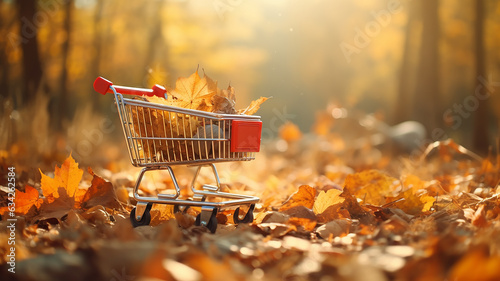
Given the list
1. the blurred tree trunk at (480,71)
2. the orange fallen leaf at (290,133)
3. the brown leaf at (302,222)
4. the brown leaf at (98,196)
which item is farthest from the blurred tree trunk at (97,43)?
the brown leaf at (302,222)

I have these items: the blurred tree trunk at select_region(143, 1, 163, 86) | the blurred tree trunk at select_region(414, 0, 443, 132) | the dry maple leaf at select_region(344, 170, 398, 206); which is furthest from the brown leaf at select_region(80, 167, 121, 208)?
the blurred tree trunk at select_region(143, 1, 163, 86)

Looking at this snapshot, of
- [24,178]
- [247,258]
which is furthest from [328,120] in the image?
[247,258]

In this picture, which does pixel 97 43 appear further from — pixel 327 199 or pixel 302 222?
pixel 302 222

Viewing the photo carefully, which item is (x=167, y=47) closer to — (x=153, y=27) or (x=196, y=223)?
Answer: (x=153, y=27)

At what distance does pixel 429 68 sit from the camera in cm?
1257

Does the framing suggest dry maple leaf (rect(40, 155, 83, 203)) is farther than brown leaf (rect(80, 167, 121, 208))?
No

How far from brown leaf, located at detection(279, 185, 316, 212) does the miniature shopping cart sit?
35cm

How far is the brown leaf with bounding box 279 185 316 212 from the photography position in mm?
3365

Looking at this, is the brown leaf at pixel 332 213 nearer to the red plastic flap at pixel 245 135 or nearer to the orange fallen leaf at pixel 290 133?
the red plastic flap at pixel 245 135

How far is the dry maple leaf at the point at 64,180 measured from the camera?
313 centimetres

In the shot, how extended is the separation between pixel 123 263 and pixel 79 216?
138 cm

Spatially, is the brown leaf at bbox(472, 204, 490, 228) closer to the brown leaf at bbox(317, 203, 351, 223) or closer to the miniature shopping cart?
the brown leaf at bbox(317, 203, 351, 223)

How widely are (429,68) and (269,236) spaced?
11281 millimetres

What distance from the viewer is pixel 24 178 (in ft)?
14.7
